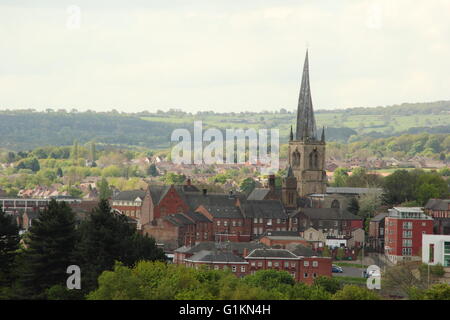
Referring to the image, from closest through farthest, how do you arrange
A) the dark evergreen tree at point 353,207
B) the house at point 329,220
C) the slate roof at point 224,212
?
the slate roof at point 224,212
the house at point 329,220
the dark evergreen tree at point 353,207

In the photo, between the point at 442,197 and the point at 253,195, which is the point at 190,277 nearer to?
the point at 253,195

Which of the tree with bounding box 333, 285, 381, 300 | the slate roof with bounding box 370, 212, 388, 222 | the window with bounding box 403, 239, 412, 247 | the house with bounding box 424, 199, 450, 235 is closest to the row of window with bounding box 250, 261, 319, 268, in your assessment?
the window with bounding box 403, 239, 412, 247

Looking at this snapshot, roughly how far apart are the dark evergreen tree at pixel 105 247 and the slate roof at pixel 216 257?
20.9 ft

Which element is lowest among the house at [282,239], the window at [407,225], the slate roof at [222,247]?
the house at [282,239]

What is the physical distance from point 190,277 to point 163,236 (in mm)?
36531

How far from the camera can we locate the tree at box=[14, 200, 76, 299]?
68.8 meters

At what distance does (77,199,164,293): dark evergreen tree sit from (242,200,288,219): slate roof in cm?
2988

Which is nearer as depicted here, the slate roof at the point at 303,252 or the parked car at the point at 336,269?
the slate roof at the point at 303,252

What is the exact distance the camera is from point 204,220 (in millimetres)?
106000

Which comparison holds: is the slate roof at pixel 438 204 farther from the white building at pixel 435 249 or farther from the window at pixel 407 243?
the white building at pixel 435 249

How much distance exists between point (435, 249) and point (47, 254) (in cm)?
3049

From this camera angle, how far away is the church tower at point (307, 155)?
12962cm

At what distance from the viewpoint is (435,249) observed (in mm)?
93250

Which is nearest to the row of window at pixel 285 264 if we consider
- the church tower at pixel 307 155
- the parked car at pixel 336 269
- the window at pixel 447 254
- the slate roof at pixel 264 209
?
the parked car at pixel 336 269
